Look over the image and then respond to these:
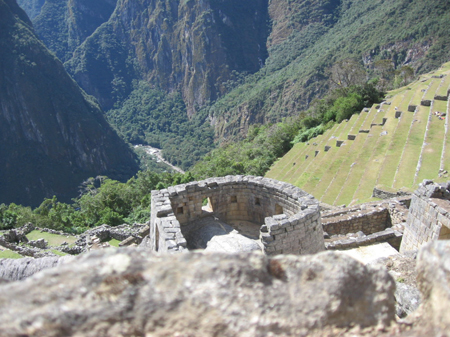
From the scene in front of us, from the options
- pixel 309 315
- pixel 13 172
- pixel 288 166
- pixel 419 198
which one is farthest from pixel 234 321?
pixel 13 172

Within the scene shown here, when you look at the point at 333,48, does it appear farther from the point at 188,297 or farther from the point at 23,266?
the point at 188,297

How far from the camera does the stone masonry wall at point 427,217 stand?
1043 cm

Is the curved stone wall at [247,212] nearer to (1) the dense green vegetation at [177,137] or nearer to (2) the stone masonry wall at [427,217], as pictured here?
(2) the stone masonry wall at [427,217]

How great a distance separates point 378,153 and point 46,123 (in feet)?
438

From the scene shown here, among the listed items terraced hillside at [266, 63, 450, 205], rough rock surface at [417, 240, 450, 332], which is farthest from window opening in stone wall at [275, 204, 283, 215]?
terraced hillside at [266, 63, 450, 205]

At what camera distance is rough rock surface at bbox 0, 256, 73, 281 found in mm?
7852

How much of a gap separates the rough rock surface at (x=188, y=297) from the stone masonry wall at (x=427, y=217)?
8388 millimetres

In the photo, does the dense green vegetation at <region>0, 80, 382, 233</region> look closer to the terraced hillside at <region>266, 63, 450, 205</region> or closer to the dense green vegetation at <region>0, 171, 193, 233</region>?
the dense green vegetation at <region>0, 171, 193, 233</region>

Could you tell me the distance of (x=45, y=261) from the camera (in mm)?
8352

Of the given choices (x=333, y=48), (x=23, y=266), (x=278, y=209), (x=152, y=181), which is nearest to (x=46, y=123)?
(x=152, y=181)

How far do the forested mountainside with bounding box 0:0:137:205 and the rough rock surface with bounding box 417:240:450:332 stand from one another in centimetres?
11914

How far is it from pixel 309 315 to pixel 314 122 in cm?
5230

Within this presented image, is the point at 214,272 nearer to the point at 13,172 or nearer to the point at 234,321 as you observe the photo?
the point at 234,321

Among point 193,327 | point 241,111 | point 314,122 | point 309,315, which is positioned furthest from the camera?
point 241,111
